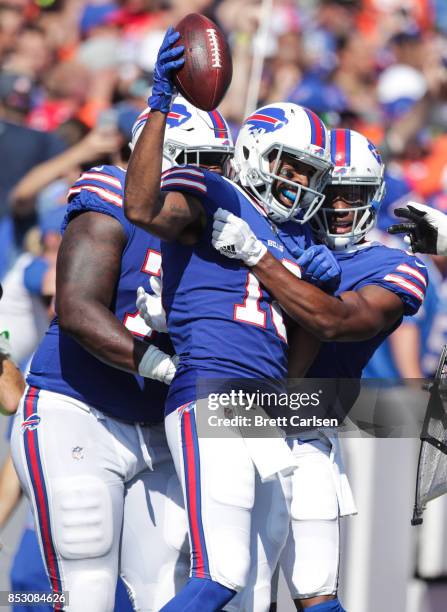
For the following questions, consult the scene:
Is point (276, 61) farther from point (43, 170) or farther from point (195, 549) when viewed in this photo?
point (195, 549)

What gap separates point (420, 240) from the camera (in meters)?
4.18

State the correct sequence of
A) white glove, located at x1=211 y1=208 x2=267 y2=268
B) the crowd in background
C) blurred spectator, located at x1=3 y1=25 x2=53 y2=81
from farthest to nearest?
blurred spectator, located at x1=3 y1=25 x2=53 y2=81 < the crowd in background < white glove, located at x1=211 y1=208 x2=267 y2=268

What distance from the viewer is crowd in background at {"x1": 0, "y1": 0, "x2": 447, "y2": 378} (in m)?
6.80

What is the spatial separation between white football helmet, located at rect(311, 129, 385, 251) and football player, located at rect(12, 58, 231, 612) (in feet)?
1.37

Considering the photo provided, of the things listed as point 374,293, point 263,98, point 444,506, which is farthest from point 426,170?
point 374,293

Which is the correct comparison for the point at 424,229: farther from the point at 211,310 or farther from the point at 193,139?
the point at 211,310

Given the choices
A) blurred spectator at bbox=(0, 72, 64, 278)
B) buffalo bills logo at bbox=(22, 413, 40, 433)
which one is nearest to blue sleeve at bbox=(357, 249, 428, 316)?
buffalo bills logo at bbox=(22, 413, 40, 433)

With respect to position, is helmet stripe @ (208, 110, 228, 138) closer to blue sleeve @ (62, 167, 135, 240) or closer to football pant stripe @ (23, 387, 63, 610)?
blue sleeve @ (62, 167, 135, 240)

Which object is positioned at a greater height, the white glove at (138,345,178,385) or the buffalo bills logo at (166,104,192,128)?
the buffalo bills logo at (166,104,192,128)

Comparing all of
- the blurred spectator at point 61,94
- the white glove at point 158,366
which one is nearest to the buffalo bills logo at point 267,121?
the white glove at point 158,366

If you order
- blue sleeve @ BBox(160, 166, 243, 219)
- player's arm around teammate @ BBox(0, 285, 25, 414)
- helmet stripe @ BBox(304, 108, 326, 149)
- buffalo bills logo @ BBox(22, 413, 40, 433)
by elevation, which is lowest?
player's arm around teammate @ BBox(0, 285, 25, 414)

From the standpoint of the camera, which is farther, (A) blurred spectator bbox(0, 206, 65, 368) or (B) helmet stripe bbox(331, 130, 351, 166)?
(A) blurred spectator bbox(0, 206, 65, 368)

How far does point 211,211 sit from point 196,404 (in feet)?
1.90

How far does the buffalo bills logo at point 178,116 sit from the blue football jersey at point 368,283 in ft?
2.32
